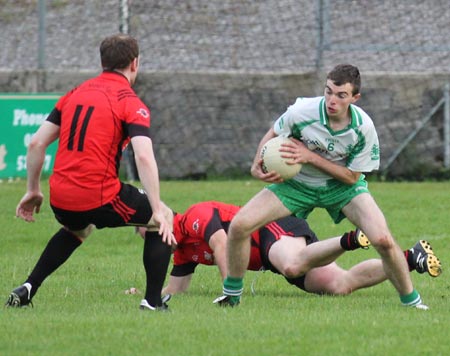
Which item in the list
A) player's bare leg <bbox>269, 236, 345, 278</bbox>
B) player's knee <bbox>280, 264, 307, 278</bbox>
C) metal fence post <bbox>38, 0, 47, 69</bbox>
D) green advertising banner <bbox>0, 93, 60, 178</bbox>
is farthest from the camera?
metal fence post <bbox>38, 0, 47, 69</bbox>

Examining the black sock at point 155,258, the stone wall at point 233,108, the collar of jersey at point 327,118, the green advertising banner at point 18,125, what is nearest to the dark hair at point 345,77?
the collar of jersey at point 327,118

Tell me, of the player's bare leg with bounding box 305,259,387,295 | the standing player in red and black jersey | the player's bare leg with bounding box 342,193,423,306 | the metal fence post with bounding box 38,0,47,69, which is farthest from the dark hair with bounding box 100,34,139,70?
the metal fence post with bounding box 38,0,47,69

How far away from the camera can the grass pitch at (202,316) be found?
6.66 m

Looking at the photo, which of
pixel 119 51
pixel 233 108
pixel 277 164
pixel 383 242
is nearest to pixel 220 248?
pixel 277 164

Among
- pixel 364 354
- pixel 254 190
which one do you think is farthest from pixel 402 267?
pixel 254 190

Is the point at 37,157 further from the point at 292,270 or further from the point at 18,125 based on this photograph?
the point at 18,125

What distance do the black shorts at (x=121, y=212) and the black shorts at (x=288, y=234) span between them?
79.5 inches

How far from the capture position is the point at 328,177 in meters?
8.48

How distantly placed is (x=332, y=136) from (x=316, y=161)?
0.21 m

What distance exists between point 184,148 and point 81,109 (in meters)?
10.6

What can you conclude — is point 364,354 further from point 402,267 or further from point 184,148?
point 184,148

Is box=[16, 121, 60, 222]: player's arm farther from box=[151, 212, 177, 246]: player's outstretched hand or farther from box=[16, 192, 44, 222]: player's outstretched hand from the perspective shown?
box=[151, 212, 177, 246]: player's outstretched hand

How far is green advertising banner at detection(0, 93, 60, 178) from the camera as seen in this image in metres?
17.5

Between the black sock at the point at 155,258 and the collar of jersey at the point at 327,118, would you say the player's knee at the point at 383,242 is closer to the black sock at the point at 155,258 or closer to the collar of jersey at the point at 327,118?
the collar of jersey at the point at 327,118
